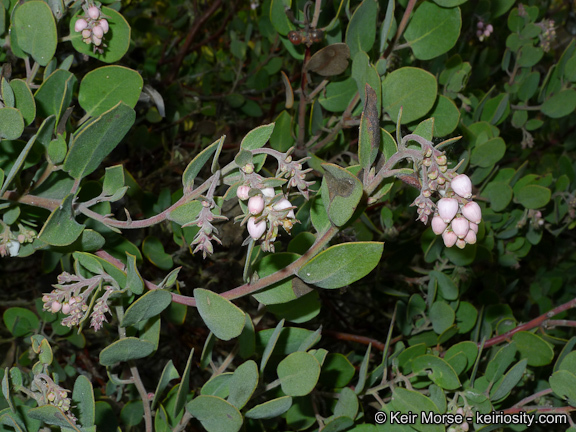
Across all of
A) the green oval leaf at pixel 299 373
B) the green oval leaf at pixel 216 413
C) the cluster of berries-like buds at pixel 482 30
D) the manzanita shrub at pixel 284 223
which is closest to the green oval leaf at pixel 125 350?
the manzanita shrub at pixel 284 223

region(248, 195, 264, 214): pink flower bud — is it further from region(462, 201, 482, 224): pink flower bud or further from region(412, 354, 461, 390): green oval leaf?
region(412, 354, 461, 390): green oval leaf

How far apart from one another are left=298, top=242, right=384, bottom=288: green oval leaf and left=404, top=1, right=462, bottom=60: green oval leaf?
789 mm

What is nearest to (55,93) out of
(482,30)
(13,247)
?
(13,247)

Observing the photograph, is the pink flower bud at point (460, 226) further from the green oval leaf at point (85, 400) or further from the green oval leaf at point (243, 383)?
the green oval leaf at point (85, 400)

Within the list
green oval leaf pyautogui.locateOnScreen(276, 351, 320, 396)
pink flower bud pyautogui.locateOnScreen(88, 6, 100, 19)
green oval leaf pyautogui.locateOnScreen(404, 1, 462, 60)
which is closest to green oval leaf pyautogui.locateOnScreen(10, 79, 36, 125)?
pink flower bud pyautogui.locateOnScreen(88, 6, 100, 19)

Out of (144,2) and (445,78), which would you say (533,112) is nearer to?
(445,78)

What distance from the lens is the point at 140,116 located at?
206 cm

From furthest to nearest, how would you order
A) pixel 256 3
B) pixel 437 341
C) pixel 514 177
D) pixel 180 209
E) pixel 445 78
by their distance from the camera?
1. pixel 256 3
2. pixel 514 177
3. pixel 445 78
4. pixel 437 341
5. pixel 180 209

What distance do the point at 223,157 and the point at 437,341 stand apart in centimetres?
110

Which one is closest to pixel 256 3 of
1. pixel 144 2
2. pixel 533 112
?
pixel 144 2

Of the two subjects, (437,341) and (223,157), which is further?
(223,157)

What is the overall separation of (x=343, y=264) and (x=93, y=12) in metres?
0.76

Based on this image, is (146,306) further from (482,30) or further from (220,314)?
(482,30)

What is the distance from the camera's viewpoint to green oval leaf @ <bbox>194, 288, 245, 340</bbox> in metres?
0.83
